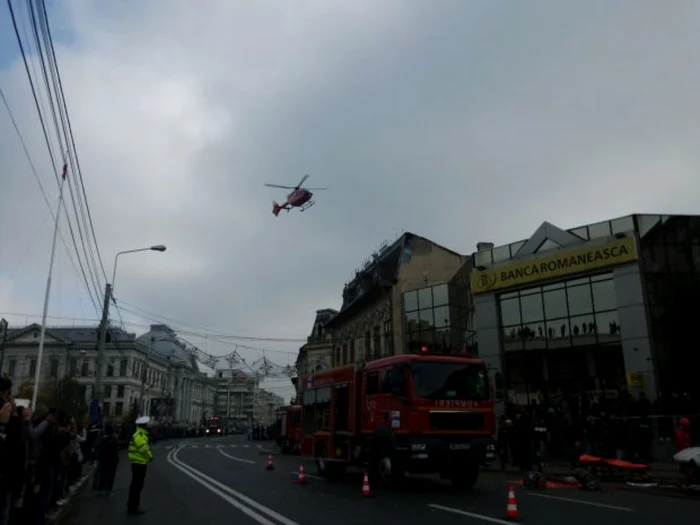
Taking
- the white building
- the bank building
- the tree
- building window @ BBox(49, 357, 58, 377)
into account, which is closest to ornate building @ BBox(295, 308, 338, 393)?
the tree

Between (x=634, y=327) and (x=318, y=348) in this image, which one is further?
(x=318, y=348)

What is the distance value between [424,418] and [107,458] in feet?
24.9

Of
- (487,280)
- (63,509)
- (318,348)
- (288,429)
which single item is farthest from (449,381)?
(318,348)

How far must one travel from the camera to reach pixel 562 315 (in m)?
27.1

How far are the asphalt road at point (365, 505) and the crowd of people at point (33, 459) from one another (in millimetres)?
975

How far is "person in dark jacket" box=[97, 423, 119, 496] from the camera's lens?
589 inches

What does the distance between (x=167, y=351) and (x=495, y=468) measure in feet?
331

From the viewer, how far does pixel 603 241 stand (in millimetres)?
25547

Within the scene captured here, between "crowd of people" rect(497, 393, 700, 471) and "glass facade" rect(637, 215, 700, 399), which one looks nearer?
"crowd of people" rect(497, 393, 700, 471)

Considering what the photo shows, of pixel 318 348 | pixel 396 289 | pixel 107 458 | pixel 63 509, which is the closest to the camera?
pixel 63 509

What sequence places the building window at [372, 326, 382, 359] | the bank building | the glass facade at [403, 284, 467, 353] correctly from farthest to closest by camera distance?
the building window at [372, 326, 382, 359] < the glass facade at [403, 284, 467, 353] < the bank building

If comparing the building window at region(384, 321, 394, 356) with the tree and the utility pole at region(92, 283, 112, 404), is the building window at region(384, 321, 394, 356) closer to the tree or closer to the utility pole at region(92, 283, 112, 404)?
the utility pole at region(92, 283, 112, 404)

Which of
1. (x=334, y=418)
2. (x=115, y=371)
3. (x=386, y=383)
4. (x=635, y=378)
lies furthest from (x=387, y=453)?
(x=115, y=371)

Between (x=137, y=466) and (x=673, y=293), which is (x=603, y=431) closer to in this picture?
(x=673, y=293)
